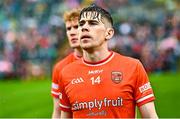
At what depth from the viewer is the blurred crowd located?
17.5 m

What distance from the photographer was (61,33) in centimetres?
2058

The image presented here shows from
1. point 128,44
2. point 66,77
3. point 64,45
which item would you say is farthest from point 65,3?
point 66,77

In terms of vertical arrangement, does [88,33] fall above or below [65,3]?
below

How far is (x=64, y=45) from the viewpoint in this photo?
20.0m

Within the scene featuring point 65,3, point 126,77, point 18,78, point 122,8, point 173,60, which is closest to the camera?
point 126,77

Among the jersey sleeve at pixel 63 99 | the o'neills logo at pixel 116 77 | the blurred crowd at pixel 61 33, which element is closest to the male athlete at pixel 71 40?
the jersey sleeve at pixel 63 99

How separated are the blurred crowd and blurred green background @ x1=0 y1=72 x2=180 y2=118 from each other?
25.2 inches

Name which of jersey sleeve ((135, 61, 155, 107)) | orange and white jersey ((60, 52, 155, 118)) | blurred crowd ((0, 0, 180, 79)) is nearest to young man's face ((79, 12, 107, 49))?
orange and white jersey ((60, 52, 155, 118))

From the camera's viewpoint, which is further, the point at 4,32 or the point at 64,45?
the point at 4,32

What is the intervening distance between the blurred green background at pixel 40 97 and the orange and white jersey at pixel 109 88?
355 inches

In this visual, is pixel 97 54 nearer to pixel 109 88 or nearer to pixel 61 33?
pixel 109 88

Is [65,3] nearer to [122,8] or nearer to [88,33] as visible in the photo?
[122,8]

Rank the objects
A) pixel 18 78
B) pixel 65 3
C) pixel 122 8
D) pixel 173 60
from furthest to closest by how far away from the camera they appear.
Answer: pixel 65 3 < pixel 18 78 < pixel 122 8 < pixel 173 60

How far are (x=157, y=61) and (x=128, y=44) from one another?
102 centimetres
